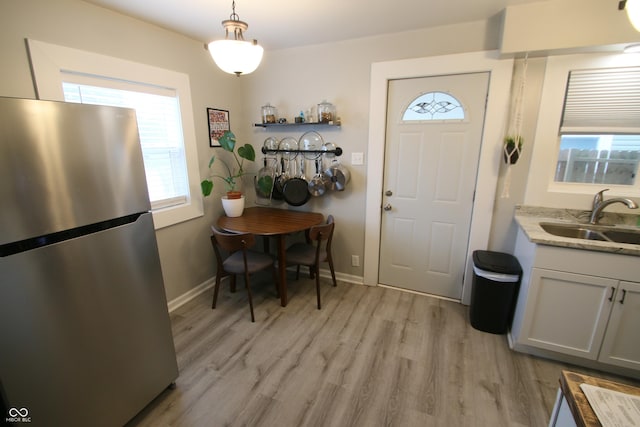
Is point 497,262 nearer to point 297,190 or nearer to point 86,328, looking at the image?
point 297,190

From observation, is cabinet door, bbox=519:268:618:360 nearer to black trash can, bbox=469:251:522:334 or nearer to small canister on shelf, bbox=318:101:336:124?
black trash can, bbox=469:251:522:334

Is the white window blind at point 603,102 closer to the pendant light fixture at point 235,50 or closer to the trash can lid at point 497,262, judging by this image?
the trash can lid at point 497,262

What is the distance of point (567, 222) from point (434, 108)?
133cm

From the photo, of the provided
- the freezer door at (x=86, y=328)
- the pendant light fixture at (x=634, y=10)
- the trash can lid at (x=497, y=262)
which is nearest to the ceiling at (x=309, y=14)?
the pendant light fixture at (x=634, y=10)

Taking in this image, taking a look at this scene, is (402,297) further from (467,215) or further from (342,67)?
(342,67)

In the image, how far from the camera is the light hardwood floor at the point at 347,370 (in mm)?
1600

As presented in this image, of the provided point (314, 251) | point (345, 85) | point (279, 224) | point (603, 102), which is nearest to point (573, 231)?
point (603, 102)

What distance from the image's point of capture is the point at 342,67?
2.66 meters

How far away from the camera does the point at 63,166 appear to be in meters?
1.14

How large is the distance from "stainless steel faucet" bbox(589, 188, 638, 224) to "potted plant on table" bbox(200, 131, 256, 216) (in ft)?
9.28

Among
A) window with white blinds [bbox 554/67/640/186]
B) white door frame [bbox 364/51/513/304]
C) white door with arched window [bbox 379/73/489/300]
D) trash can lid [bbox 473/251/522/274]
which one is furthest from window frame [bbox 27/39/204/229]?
window with white blinds [bbox 554/67/640/186]

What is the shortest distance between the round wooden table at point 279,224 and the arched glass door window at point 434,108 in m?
1.27

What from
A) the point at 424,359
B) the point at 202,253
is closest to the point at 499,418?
the point at 424,359

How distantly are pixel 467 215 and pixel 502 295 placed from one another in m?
0.71
